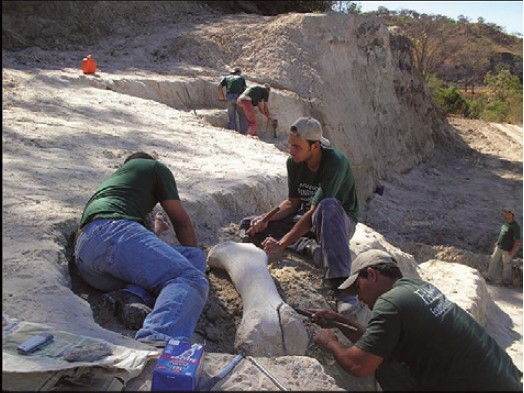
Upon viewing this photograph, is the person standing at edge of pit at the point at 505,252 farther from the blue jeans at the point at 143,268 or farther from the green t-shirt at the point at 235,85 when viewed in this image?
the blue jeans at the point at 143,268

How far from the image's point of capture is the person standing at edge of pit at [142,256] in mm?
3197

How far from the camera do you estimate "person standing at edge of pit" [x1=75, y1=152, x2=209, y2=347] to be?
126 inches

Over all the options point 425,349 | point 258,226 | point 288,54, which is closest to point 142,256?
point 258,226

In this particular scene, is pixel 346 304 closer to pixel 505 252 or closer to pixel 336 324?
pixel 336 324

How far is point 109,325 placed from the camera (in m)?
3.40

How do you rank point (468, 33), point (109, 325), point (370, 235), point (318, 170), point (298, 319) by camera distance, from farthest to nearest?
point (468, 33) < point (370, 235) < point (318, 170) < point (298, 319) < point (109, 325)

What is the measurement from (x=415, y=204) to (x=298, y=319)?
33.4ft

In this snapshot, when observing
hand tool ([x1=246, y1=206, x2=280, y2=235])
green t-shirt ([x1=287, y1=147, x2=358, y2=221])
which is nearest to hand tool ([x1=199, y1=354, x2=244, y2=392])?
green t-shirt ([x1=287, y1=147, x2=358, y2=221])

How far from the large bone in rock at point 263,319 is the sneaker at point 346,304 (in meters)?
0.48

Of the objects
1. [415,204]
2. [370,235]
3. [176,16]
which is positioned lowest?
[415,204]

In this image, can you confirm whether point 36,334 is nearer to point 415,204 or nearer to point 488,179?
point 415,204

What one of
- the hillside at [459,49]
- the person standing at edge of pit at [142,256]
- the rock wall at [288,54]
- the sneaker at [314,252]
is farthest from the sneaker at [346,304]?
the hillside at [459,49]

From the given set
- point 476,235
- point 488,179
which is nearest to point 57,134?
point 476,235

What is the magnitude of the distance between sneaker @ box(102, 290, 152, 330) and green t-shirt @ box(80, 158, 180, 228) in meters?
0.48
